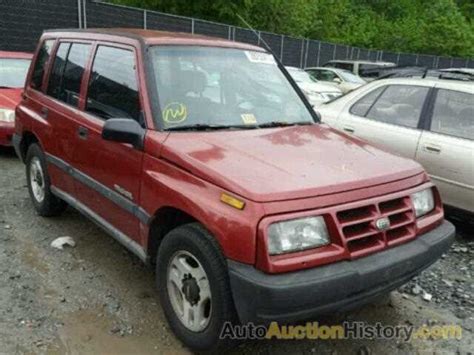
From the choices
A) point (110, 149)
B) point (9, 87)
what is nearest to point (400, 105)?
point (110, 149)

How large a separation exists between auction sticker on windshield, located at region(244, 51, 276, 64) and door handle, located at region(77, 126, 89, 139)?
144 cm

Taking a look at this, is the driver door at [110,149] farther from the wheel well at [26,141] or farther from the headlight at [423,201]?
the headlight at [423,201]

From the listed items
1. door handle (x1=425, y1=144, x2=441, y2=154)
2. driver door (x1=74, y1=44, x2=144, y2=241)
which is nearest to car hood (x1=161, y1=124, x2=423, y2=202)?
driver door (x1=74, y1=44, x2=144, y2=241)

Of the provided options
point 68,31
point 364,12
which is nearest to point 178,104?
point 68,31

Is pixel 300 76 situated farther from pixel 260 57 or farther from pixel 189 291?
pixel 189 291

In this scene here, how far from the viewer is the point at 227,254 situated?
2645 mm

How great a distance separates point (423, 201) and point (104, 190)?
2.30 meters

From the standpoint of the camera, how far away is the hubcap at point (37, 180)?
5.04 meters

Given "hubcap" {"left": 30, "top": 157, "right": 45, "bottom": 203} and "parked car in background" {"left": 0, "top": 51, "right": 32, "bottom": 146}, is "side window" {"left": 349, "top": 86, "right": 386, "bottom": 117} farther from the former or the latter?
"parked car in background" {"left": 0, "top": 51, "right": 32, "bottom": 146}

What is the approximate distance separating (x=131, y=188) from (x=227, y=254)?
111 centimetres

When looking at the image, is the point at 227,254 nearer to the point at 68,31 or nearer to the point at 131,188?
the point at 131,188

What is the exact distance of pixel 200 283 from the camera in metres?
2.93

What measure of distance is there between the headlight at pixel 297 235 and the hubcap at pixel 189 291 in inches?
19.8

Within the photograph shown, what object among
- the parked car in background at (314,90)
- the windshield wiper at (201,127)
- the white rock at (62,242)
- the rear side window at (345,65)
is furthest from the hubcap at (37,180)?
the rear side window at (345,65)
